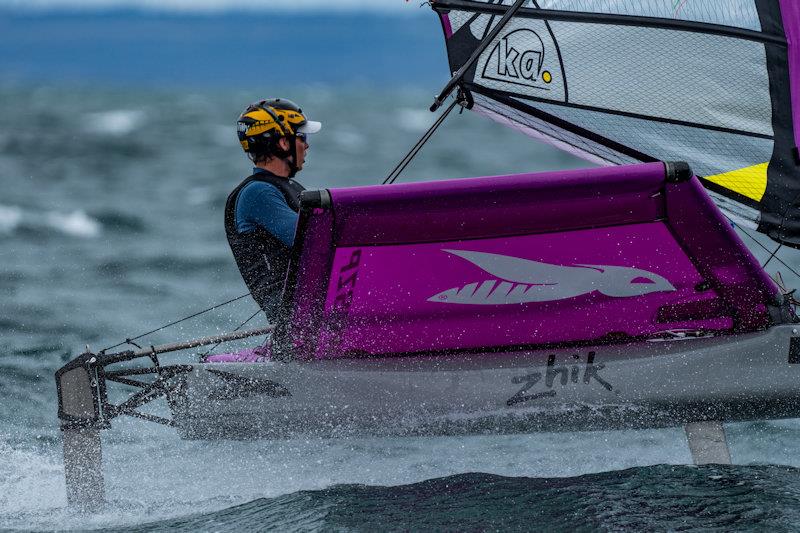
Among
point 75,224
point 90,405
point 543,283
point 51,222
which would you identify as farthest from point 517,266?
point 51,222

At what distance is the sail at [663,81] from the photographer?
15.6 feet

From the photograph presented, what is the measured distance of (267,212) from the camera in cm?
434

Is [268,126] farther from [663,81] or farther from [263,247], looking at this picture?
[663,81]

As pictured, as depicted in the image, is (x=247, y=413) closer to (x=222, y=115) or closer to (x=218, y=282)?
(x=218, y=282)

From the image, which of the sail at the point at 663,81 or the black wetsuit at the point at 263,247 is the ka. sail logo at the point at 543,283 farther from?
the sail at the point at 663,81

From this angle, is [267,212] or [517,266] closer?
[517,266]

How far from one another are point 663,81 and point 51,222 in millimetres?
9286

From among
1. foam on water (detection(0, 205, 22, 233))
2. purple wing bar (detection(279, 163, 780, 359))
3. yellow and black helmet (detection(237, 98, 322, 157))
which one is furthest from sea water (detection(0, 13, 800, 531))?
foam on water (detection(0, 205, 22, 233))

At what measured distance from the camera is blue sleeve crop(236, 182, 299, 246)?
4.32 meters

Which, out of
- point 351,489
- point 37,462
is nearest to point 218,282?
point 37,462

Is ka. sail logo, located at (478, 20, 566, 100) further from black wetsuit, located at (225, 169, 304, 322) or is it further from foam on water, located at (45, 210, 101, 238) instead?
foam on water, located at (45, 210, 101, 238)

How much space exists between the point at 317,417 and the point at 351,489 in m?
0.30

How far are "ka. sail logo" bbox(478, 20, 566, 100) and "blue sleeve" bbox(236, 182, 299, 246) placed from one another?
142cm

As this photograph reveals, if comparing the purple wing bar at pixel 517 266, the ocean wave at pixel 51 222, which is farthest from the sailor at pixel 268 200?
the ocean wave at pixel 51 222
